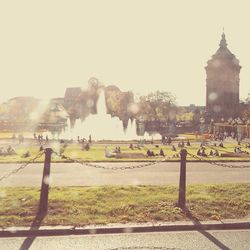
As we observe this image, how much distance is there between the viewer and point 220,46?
356ft

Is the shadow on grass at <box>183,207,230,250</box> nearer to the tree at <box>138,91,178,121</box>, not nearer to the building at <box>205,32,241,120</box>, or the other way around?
the tree at <box>138,91,178,121</box>

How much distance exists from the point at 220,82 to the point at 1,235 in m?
101

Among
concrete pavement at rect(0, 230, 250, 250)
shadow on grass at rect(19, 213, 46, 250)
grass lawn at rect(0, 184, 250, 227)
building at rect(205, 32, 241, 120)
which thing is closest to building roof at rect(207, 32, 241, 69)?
building at rect(205, 32, 241, 120)

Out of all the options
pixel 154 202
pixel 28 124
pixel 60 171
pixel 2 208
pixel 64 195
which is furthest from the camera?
pixel 28 124

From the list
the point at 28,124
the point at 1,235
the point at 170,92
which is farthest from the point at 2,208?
the point at 170,92

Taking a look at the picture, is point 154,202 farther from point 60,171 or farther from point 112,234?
point 60,171

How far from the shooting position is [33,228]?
7434mm

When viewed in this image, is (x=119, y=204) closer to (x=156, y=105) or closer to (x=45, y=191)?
(x=45, y=191)

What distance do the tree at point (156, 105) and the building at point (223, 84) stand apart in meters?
10.4

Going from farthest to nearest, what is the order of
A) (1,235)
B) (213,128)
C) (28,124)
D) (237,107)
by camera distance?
(237,107)
(28,124)
(213,128)
(1,235)

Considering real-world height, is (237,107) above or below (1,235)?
above

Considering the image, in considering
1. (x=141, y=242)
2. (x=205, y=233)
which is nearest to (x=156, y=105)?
(x=205, y=233)

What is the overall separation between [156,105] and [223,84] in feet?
57.1

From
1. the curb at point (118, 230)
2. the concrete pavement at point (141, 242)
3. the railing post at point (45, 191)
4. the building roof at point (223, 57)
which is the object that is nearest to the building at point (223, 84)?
the building roof at point (223, 57)
